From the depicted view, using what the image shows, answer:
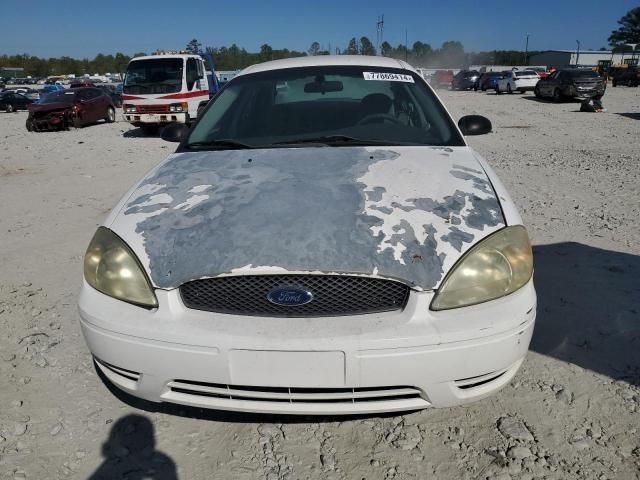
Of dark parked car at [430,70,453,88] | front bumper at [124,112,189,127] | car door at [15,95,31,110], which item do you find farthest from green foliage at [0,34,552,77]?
front bumper at [124,112,189,127]

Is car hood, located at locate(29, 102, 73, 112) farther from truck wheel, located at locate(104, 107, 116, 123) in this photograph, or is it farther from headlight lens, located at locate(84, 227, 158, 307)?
headlight lens, located at locate(84, 227, 158, 307)

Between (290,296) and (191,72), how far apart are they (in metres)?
12.3

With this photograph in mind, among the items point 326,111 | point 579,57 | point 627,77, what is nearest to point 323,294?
point 326,111

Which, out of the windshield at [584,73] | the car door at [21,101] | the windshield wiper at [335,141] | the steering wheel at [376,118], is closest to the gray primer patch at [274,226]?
the windshield wiper at [335,141]

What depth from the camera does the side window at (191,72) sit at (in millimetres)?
12488

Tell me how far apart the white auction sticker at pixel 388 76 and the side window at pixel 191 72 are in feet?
33.7

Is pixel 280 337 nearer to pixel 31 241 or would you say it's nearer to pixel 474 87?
pixel 31 241

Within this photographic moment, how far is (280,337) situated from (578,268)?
273cm

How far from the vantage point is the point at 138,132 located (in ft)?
46.7

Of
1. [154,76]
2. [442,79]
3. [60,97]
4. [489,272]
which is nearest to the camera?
[489,272]

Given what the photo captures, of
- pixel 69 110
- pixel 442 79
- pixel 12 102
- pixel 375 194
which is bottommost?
pixel 375 194

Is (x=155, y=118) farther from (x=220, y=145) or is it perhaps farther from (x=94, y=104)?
(x=220, y=145)

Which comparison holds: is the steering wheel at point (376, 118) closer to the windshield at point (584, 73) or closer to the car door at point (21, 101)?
the windshield at point (584, 73)

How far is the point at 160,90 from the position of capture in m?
12.3
